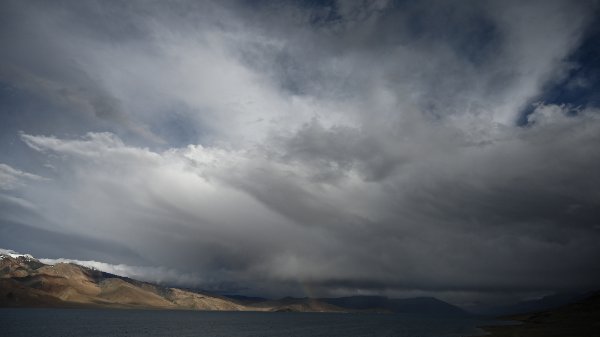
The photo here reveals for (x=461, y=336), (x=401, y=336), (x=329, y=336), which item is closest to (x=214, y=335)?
(x=329, y=336)

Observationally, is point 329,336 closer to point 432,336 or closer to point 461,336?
point 432,336

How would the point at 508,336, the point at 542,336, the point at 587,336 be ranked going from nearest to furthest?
the point at 587,336, the point at 542,336, the point at 508,336

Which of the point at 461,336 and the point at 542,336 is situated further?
the point at 461,336

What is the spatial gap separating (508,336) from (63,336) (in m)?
175

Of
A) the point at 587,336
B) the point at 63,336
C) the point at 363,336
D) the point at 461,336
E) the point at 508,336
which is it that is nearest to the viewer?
the point at 587,336

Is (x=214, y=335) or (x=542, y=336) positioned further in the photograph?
(x=214, y=335)

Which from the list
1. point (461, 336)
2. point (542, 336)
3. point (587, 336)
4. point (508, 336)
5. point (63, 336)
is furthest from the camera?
point (461, 336)

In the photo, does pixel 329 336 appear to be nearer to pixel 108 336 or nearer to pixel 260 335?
pixel 260 335

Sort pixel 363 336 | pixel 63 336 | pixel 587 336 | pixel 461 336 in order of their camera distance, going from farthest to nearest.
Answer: pixel 363 336 < pixel 461 336 < pixel 63 336 < pixel 587 336

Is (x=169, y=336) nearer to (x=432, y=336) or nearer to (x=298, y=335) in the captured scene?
(x=298, y=335)

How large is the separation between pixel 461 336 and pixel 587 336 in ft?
212

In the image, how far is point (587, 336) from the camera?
4409 inches

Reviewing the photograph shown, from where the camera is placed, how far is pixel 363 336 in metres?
182

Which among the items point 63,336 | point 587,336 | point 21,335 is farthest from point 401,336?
point 21,335
